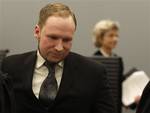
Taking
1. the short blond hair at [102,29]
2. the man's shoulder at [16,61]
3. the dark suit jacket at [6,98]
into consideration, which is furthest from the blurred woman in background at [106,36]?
the dark suit jacket at [6,98]

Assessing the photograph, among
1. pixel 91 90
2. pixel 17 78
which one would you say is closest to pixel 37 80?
pixel 17 78

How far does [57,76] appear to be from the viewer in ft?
7.80

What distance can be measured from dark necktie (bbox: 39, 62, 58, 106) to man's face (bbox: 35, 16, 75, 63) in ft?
0.46

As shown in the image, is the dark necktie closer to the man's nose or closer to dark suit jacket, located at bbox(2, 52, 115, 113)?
dark suit jacket, located at bbox(2, 52, 115, 113)

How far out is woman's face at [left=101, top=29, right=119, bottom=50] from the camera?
4.93 m

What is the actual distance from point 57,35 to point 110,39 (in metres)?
2.84

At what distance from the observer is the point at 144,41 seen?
6500 mm

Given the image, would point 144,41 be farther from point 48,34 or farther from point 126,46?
point 48,34

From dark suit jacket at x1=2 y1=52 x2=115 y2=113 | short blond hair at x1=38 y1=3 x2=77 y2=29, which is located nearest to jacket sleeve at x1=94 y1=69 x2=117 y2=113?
dark suit jacket at x1=2 y1=52 x2=115 y2=113

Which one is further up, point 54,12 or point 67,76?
point 54,12

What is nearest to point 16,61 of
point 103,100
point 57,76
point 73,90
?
point 57,76

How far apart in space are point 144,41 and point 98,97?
14.0 ft

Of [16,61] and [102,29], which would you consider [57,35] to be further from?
[102,29]

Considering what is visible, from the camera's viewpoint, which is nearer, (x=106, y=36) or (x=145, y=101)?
(x=145, y=101)
